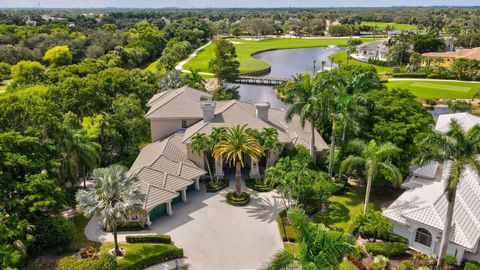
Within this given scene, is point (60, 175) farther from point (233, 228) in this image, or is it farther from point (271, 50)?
point (271, 50)

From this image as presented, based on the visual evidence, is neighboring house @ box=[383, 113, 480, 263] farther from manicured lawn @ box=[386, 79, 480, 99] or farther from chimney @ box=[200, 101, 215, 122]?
manicured lawn @ box=[386, 79, 480, 99]

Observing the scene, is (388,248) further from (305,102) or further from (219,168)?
(219,168)

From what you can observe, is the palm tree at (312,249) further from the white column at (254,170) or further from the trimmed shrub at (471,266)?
the white column at (254,170)

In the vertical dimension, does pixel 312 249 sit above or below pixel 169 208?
above

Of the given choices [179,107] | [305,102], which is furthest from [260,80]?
[305,102]

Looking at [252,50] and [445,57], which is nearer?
[445,57]

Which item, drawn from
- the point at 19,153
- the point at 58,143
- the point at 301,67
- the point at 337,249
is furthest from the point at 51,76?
the point at 301,67

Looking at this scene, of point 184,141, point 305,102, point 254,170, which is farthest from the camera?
point 254,170
